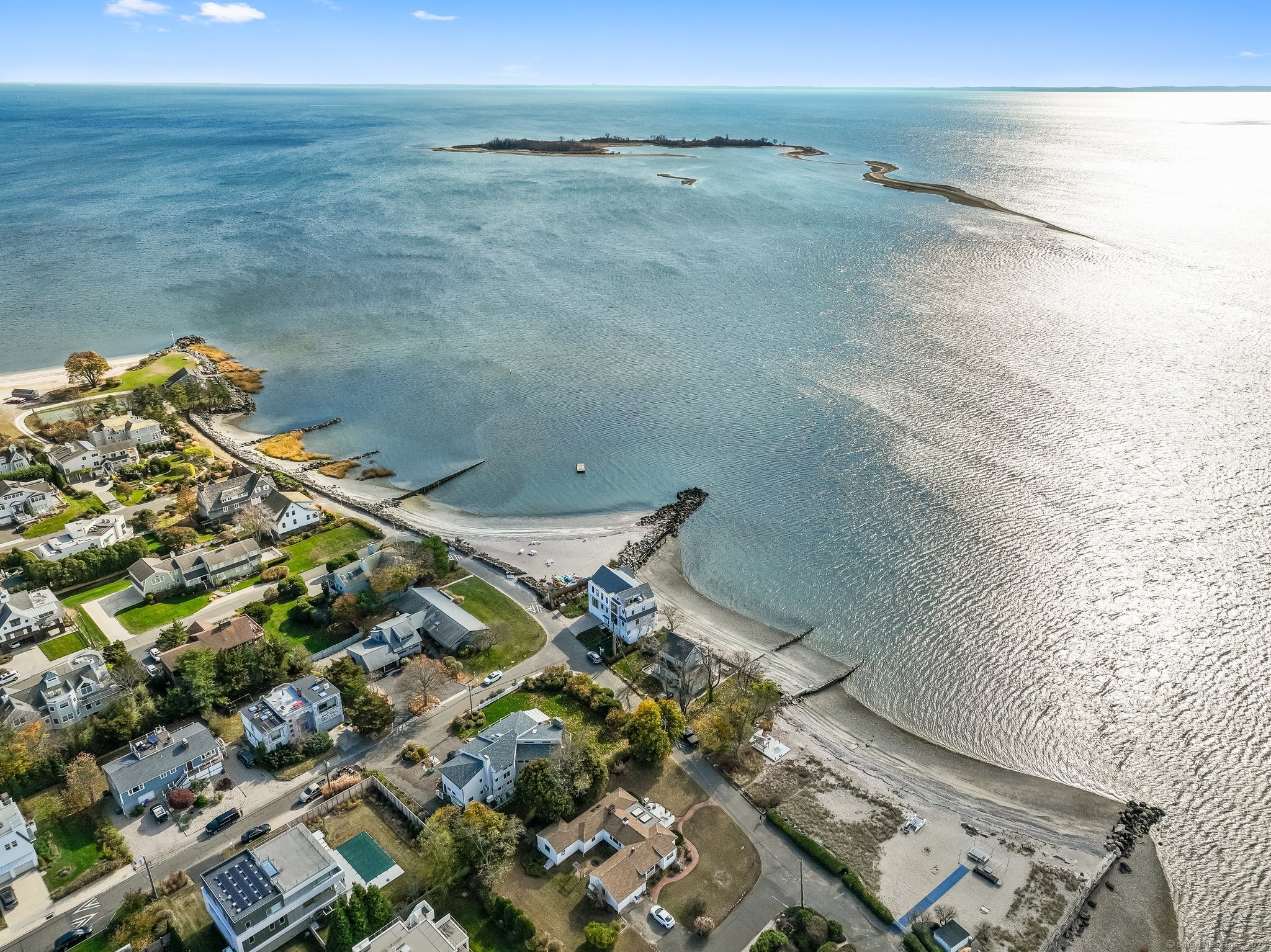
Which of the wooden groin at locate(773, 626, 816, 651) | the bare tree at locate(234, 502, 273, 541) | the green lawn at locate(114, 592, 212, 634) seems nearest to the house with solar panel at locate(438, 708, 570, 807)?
the wooden groin at locate(773, 626, 816, 651)

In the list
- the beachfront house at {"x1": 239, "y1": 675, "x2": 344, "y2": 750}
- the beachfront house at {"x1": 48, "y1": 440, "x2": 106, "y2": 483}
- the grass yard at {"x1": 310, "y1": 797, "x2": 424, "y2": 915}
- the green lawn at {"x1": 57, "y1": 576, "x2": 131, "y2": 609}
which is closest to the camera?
the grass yard at {"x1": 310, "y1": 797, "x2": 424, "y2": 915}

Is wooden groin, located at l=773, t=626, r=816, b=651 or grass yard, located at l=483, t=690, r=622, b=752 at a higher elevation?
grass yard, located at l=483, t=690, r=622, b=752

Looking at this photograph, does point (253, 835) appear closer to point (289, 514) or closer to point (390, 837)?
point (390, 837)

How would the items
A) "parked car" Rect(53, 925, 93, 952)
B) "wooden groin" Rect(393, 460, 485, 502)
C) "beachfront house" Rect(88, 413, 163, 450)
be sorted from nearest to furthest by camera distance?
"parked car" Rect(53, 925, 93, 952)
"wooden groin" Rect(393, 460, 485, 502)
"beachfront house" Rect(88, 413, 163, 450)

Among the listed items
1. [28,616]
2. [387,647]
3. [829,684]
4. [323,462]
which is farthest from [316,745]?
[323,462]

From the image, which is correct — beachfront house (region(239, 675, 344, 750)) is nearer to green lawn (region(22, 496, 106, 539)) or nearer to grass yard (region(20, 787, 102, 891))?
grass yard (region(20, 787, 102, 891))

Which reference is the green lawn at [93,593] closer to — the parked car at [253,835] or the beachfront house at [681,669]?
the parked car at [253,835]

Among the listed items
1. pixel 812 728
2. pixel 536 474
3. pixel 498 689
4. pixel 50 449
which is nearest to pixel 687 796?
pixel 812 728
